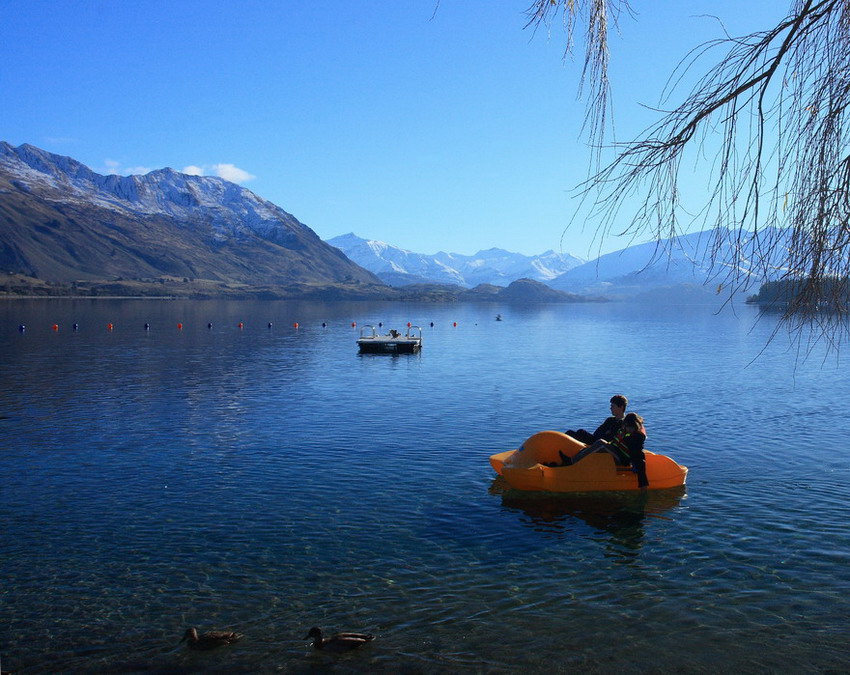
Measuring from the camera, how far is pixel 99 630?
1220 cm

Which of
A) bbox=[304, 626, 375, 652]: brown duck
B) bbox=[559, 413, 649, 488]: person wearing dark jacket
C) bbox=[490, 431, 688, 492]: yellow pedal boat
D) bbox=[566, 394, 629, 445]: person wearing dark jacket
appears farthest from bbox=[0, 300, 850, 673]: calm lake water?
bbox=[566, 394, 629, 445]: person wearing dark jacket

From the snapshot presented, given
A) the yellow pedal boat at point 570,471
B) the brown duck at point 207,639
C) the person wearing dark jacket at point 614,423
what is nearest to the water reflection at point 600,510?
the yellow pedal boat at point 570,471

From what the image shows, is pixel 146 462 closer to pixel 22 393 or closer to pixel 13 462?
pixel 13 462

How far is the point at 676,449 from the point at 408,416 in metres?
13.2

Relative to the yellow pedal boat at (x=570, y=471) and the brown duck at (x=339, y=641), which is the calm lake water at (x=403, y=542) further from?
the yellow pedal boat at (x=570, y=471)

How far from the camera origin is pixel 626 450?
64.9ft

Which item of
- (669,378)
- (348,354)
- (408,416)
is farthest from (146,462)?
(348,354)

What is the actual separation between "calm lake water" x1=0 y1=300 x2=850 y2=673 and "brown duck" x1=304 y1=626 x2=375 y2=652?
0.70 feet

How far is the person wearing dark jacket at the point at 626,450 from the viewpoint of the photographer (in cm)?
1956

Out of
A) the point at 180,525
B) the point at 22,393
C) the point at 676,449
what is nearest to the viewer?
the point at 180,525

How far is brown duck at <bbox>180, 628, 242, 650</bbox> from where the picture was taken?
458 inches

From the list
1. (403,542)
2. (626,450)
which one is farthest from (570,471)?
(403,542)

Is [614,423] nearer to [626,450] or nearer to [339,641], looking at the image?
[626,450]

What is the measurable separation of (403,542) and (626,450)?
7.77 meters
